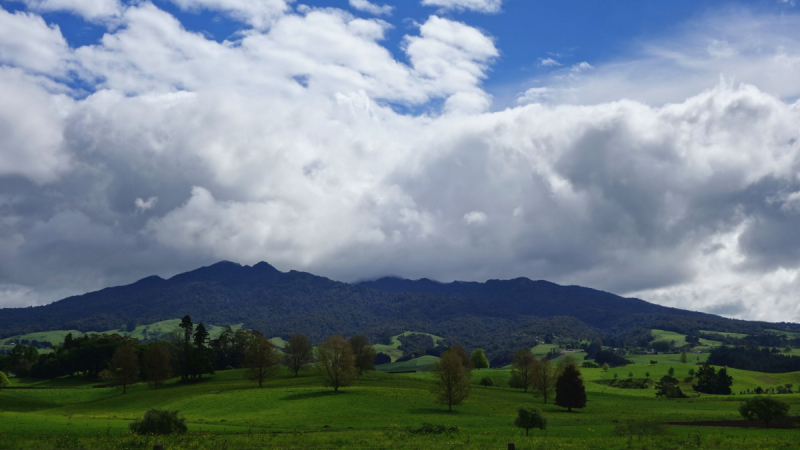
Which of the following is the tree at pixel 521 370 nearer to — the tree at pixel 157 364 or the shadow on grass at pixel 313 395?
the shadow on grass at pixel 313 395

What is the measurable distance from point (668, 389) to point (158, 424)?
424 ft

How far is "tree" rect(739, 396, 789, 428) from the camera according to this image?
56125 millimetres

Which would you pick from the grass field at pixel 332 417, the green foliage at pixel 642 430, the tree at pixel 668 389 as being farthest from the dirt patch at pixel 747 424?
the tree at pixel 668 389

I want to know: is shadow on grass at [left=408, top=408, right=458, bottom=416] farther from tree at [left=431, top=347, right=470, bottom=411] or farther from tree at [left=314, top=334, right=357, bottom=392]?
tree at [left=314, top=334, right=357, bottom=392]

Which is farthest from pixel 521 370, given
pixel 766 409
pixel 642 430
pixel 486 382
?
pixel 642 430

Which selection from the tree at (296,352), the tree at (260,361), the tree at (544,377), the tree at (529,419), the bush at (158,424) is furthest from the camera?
the tree at (296,352)

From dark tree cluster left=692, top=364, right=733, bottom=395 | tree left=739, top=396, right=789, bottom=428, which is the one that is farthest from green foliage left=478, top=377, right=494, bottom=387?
tree left=739, top=396, right=789, bottom=428

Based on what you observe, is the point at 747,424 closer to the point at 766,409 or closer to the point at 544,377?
the point at 766,409

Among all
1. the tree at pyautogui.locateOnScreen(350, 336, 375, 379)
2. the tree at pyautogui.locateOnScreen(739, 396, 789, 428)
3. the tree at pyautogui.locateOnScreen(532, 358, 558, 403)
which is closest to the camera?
the tree at pyautogui.locateOnScreen(739, 396, 789, 428)

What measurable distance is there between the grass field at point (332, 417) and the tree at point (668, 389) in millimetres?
Result: 3768

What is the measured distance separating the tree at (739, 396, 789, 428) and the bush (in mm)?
58353

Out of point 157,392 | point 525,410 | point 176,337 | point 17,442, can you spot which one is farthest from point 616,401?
point 176,337

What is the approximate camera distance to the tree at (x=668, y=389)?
132 m

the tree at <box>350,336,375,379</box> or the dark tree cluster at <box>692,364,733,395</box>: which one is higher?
the tree at <box>350,336,375,379</box>
